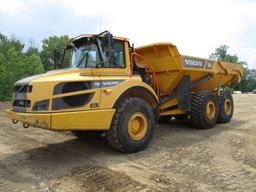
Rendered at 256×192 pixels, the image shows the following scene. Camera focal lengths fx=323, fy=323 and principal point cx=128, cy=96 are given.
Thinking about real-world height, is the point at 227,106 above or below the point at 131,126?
above

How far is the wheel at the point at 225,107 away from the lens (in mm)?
9617

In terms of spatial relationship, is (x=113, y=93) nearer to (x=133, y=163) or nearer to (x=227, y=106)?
(x=133, y=163)

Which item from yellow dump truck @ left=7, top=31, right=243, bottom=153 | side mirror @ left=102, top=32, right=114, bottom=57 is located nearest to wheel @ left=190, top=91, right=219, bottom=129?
yellow dump truck @ left=7, top=31, right=243, bottom=153

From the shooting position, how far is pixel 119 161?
18.9 feet

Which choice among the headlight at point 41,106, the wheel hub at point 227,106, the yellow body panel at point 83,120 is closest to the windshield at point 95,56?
the yellow body panel at point 83,120

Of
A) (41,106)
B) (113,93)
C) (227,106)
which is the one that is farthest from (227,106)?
(41,106)

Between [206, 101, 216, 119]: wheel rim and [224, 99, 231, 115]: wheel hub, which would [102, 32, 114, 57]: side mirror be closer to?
[206, 101, 216, 119]: wheel rim

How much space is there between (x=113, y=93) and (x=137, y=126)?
0.95 m

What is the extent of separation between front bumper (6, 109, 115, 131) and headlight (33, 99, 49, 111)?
12 cm

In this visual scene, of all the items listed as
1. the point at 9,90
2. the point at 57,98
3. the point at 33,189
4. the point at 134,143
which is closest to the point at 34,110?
the point at 57,98

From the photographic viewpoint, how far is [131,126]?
20.8 feet

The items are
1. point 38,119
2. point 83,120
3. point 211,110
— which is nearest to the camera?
point 38,119

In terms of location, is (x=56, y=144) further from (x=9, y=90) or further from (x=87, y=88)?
(x=9, y=90)

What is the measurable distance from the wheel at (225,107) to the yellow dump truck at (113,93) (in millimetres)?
988
